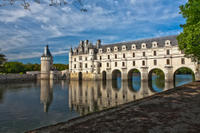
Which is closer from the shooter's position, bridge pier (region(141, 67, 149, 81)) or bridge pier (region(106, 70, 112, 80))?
bridge pier (region(141, 67, 149, 81))

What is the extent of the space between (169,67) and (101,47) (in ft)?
81.2

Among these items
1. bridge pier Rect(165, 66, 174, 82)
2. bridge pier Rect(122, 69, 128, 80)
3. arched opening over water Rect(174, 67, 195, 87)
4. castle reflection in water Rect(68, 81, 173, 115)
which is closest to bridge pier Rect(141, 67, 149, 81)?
bridge pier Rect(122, 69, 128, 80)

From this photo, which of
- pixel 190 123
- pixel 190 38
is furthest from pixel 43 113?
pixel 190 38

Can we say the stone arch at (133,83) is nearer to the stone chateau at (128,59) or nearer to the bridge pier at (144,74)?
the stone chateau at (128,59)

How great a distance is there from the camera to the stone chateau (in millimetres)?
33219

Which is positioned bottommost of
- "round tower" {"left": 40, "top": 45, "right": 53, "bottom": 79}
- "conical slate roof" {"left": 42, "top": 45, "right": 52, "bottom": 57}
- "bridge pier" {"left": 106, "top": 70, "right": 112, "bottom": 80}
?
"bridge pier" {"left": 106, "top": 70, "right": 112, "bottom": 80}

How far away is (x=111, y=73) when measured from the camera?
4384cm

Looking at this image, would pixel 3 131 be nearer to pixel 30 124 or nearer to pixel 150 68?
pixel 30 124

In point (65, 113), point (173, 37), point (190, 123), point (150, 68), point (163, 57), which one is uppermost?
point (173, 37)

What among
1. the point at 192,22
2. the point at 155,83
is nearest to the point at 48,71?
the point at 155,83

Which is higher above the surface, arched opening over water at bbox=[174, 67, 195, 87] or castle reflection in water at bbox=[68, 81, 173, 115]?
arched opening over water at bbox=[174, 67, 195, 87]

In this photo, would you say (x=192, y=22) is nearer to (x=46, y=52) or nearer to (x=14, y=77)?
(x=14, y=77)

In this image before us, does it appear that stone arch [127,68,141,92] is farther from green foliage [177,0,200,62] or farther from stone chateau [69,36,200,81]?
green foliage [177,0,200,62]

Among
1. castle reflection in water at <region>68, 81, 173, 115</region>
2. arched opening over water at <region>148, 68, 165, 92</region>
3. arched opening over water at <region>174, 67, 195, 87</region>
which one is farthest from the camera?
arched opening over water at <region>174, 67, 195, 87</region>
